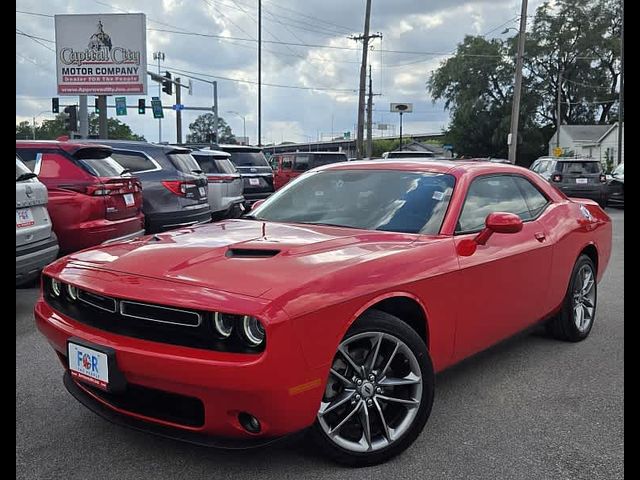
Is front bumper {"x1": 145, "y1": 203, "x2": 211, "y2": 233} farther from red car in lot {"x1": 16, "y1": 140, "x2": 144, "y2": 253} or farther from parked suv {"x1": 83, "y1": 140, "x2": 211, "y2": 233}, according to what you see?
red car in lot {"x1": 16, "y1": 140, "x2": 144, "y2": 253}

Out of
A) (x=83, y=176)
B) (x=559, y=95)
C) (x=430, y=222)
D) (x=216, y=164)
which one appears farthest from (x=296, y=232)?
(x=559, y=95)

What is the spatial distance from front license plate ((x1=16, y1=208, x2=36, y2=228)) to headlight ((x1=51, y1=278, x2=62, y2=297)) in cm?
254

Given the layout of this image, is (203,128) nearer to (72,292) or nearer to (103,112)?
(103,112)

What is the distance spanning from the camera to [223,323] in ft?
8.41

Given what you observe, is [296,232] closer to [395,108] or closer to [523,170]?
[523,170]

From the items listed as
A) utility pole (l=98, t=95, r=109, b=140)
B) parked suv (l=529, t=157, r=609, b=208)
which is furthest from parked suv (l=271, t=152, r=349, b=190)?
utility pole (l=98, t=95, r=109, b=140)

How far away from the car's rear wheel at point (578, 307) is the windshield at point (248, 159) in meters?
10.8

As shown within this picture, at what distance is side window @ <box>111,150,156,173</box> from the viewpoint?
30.2 feet

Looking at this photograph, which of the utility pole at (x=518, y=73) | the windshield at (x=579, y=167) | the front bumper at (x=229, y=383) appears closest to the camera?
the front bumper at (x=229, y=383)

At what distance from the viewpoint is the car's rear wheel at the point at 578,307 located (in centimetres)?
482

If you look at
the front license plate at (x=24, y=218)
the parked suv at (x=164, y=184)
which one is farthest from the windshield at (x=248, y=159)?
the front license plate at (x=24, y=218)

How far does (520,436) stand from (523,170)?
230cm

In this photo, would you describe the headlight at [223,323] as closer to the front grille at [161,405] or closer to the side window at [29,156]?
the front grille at [161,405]
